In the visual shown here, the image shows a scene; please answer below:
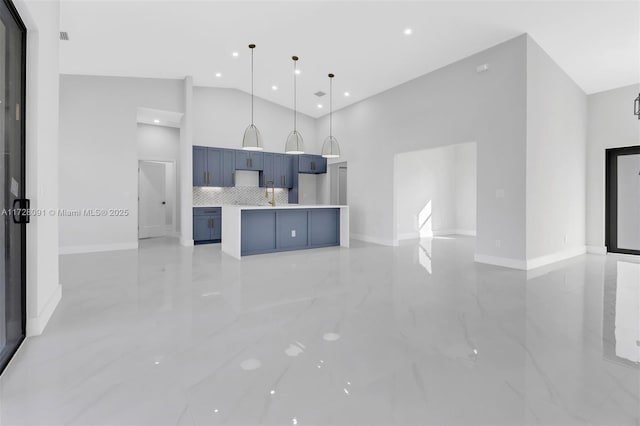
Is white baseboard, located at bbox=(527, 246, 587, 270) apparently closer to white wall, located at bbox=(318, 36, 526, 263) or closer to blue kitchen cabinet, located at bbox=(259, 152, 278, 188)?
white wall, located at bbox=(318, 36, 526, 263)

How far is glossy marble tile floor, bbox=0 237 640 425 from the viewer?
1547mm

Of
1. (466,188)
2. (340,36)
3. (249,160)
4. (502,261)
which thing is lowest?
(502,261)

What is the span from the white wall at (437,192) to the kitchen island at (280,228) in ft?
8.01

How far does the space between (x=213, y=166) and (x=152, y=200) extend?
6.94 feet

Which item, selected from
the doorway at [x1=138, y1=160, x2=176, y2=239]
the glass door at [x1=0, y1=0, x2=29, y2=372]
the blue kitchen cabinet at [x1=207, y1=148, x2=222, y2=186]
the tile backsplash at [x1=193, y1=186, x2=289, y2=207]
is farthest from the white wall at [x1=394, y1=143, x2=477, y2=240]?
the glass door at [x1=0, y1=0, x2=29, y2=372]

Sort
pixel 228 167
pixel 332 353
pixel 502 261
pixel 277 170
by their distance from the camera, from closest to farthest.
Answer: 1. pixel 332 353
2. pixel 502 261
3. pixel 228 167
4. pixel 277 170

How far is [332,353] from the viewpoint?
212 cm

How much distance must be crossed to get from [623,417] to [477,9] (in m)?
4.51

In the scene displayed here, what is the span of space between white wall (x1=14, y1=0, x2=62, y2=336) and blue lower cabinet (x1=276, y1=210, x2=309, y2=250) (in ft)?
11.8

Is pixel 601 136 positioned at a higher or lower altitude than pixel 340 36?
lower

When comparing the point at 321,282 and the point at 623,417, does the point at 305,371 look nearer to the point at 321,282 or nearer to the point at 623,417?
the point at 623,417

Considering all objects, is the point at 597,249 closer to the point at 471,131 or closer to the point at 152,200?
the point at 471,131

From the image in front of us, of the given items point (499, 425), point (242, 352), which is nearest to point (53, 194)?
point (242, 352)

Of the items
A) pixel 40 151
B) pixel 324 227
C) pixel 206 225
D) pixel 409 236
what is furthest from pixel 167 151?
pixel 409 236
